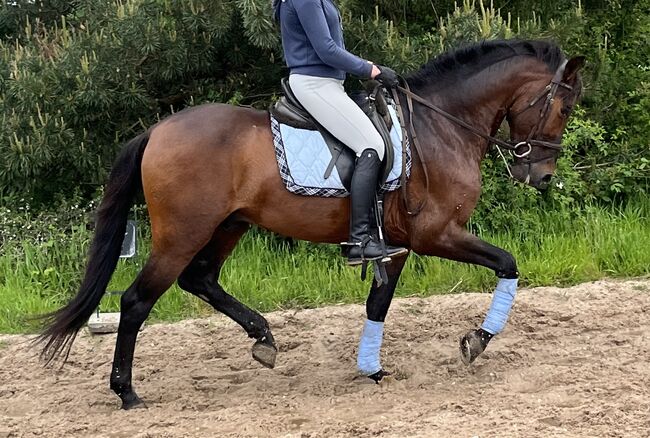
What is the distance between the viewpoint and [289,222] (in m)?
4.79

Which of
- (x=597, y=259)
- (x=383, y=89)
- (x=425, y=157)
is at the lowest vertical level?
(x=597, y=259)

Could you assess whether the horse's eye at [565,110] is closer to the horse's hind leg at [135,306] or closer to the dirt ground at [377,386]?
the dirt ground at [377,386]

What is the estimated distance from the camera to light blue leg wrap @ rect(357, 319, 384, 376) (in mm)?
5062

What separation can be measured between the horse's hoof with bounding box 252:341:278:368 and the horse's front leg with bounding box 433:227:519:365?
1.33 m

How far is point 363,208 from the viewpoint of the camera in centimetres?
456

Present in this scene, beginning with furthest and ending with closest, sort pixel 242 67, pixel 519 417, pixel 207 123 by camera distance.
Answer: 1. pixel 242 67
2. pixel 207 123
3. pixel 519 417

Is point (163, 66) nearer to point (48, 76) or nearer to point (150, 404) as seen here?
point (48, 76)

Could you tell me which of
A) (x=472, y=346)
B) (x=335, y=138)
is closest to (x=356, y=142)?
(x=335, y=138)

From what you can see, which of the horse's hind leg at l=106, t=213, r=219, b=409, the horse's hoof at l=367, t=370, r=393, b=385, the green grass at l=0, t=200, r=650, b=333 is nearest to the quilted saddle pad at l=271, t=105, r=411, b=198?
the horse's hind leg at l=106, t=213, r=219, b=409

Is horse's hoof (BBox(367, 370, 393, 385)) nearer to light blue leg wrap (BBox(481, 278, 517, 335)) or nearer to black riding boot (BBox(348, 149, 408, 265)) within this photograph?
light blue leg wrap (BBox(481, 278, 517, 335))

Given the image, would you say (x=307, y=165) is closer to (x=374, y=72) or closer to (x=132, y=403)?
(x=374, y=72)

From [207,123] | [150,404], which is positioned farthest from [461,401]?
[207,123]

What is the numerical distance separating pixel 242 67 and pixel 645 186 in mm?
4787

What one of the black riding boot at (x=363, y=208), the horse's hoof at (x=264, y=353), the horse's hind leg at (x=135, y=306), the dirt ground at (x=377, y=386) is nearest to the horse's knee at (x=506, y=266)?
the dirt ground at (x=377, y=386)
